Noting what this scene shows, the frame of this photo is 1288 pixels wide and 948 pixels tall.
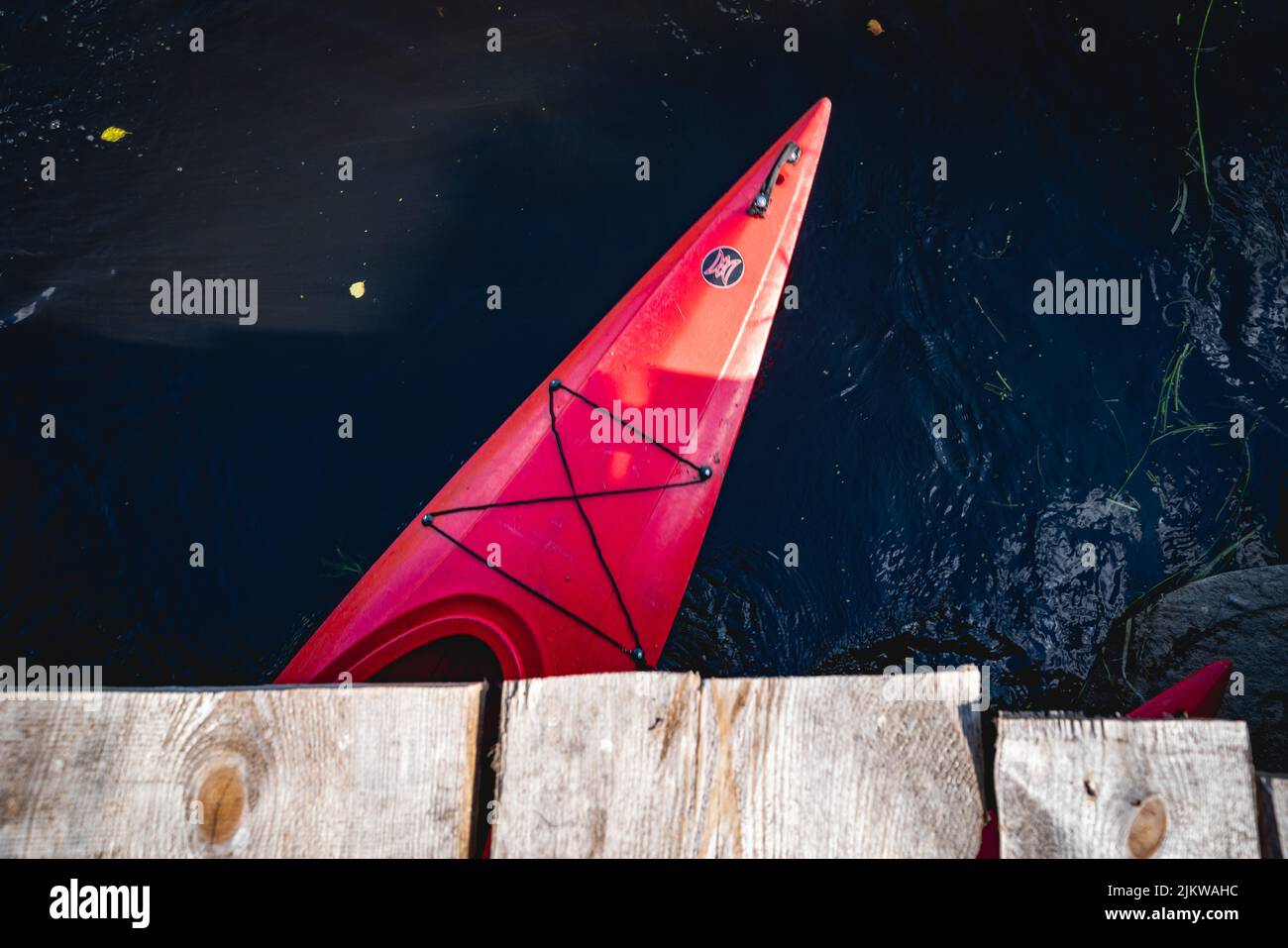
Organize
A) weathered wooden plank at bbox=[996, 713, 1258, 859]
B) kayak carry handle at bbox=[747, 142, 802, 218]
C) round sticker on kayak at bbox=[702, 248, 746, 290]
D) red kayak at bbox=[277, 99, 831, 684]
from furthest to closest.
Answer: kayak carry handle at bbox=[747, 142, 802, 218]
round sticker on kayak at bbox=[702, 248, 746, 290]
red kayak at bbox=[277, 99, 831, 684]
weathered wooden plank at bbox=[996, 713, 1258, 859]

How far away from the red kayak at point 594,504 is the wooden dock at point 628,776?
5.49ft

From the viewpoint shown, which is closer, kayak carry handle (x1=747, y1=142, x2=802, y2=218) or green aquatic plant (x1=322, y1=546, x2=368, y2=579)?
kayak carry handle (x1=747, y1=142, x2=802, y2=218)

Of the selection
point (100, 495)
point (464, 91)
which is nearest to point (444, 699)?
point (100, 495)

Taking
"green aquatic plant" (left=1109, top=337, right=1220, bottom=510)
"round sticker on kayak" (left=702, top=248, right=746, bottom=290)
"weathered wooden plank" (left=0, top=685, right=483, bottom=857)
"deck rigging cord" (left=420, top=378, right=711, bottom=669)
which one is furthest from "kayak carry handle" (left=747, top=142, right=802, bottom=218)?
"weathered wooden plank" (left=0, top=685, right=483, bottom=857)

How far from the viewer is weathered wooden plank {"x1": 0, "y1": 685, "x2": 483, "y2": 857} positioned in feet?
4.91

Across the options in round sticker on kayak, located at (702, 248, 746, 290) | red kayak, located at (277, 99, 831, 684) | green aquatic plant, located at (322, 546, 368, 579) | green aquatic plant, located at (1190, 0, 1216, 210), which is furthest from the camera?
green aquatic plant, located at (1190, 0, 1216, 210)

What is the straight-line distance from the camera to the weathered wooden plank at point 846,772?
1459 mm

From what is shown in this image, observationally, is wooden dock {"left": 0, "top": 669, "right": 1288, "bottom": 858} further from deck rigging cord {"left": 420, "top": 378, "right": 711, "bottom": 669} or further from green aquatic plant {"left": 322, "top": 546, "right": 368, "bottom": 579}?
green aquatic plant {"left": 322, "top": 546, "right": 368, "bottom": 579}

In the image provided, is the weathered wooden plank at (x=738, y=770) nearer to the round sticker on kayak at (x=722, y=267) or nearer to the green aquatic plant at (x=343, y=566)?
the round sticker on kayak at (x=722, y=267)

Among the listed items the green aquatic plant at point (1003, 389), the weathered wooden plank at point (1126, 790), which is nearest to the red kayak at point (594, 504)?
the green aquatic plant at point (1003, 389)

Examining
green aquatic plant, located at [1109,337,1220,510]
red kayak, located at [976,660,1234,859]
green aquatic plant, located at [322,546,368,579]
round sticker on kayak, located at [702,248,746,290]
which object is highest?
round sticker on kayak, located at [702,248,746,290]

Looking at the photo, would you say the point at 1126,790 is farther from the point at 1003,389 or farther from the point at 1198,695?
the point at 1003,389
